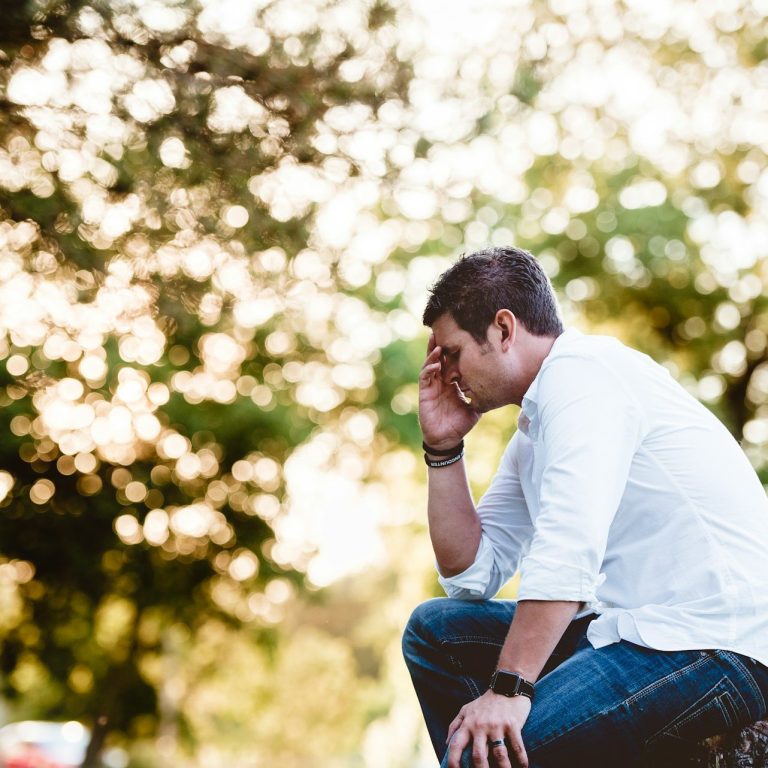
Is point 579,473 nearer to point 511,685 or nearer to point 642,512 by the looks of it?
point 642,512

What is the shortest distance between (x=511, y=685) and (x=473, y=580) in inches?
32.6

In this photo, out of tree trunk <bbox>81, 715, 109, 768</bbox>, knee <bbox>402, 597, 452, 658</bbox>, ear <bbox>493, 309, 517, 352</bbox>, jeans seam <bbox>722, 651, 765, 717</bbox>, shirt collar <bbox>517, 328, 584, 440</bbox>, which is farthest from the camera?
tree trunk <bbox>81, 715, 109, 768</bbox>

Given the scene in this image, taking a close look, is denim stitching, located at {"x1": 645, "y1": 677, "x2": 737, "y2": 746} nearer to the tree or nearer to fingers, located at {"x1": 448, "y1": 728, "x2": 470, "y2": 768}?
fingers, located at {"x1": 448, "y1": 728, "x2": 470, "y2": 768}

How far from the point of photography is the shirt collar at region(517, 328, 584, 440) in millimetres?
2617

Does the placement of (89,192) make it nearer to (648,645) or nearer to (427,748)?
(648,645)

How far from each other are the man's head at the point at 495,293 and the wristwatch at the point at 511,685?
1019mm

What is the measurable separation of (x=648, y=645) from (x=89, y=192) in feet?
16.5

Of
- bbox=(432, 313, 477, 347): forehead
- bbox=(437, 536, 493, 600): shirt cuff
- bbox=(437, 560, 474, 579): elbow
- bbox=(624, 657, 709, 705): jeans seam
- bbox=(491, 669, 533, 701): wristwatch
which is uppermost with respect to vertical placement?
bbox=(432, 313, 477, 347): forehead

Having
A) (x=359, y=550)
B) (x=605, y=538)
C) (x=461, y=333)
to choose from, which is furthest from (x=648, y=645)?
(x=359, y=550)

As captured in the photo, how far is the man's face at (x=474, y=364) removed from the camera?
9.35 ft

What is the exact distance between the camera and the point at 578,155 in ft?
61.3

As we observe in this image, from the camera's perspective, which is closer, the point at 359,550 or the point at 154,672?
the point at 154,672

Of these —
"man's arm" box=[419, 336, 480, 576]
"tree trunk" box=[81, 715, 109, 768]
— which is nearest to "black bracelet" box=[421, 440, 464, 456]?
"man's arm" box=[419, 336, 480, 576]

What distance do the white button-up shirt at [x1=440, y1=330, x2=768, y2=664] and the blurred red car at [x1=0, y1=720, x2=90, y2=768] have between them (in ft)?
51.1
